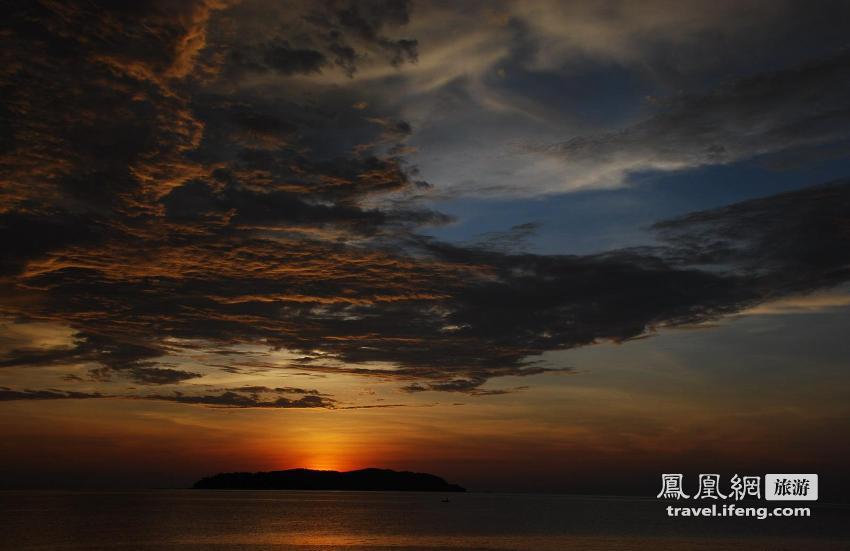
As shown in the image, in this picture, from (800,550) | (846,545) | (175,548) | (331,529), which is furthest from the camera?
(331,529)

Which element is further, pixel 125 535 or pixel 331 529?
pixel 331 529

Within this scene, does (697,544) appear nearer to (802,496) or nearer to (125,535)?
(802,496)

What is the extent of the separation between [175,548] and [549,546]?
1946 inches

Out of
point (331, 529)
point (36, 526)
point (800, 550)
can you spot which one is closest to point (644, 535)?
point (800, 550)

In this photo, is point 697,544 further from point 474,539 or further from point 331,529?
point 331,529

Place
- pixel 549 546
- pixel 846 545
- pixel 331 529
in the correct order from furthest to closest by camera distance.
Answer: pixel 331 529 → pixel 846 545 → pixel 549 546

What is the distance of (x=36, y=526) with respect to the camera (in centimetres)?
12294

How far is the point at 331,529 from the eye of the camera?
126m

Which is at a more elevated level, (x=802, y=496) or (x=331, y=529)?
(x=802, y=496)

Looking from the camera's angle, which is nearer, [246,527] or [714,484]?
[714,484]

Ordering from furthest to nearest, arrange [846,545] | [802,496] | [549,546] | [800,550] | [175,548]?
[846,545] → [800,550] → [549,546] → [175,548] → [802,496]

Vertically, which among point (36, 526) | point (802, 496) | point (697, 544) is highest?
point (802, 496)

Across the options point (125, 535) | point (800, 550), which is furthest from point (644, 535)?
point (125, 535)

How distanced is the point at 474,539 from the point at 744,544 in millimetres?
41792
